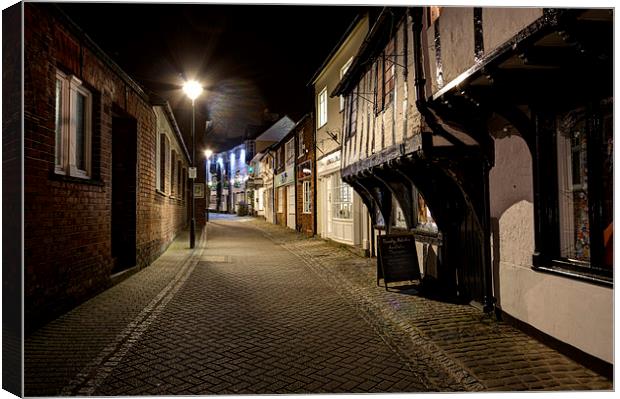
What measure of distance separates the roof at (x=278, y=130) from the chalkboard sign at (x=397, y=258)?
28.1 m

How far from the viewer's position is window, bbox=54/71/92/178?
646 centimetres

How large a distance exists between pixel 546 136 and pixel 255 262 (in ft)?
27.7

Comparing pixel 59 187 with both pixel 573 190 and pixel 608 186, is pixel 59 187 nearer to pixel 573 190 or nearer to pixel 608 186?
pixel 573 190

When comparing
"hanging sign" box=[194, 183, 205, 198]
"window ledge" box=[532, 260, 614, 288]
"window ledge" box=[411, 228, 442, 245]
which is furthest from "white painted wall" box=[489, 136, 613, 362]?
"hanging sign" box=[194, 183, 205, 198]

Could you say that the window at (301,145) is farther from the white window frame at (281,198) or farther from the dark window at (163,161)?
the dark window at (163,161)

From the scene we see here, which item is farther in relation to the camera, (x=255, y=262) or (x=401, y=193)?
(x=255, y=262)


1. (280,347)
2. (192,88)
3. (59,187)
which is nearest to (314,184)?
(192,88)

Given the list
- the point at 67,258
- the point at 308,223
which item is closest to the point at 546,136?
the point at 67,258

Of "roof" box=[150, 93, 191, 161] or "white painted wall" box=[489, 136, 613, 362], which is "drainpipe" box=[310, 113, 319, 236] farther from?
"white painted wall" box=[489, 136, 613, 362]

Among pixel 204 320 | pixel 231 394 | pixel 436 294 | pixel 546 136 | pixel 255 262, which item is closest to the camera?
pixel 231 394

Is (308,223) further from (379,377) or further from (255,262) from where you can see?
(379,377)

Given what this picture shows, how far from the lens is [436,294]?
7602 mm

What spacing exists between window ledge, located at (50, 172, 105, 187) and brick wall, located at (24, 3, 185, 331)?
0.01 m

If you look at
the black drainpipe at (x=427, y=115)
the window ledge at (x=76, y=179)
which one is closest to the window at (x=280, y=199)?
the window ledge at (x=76, y=179)
